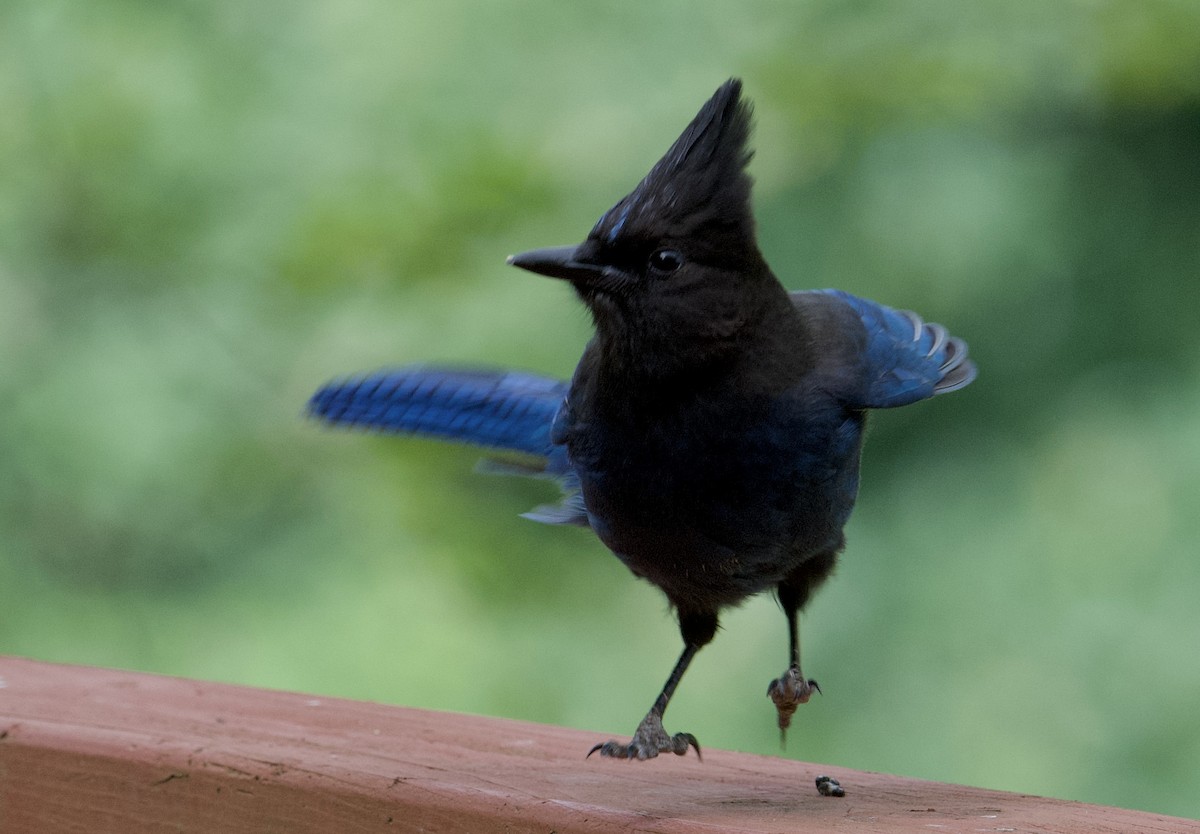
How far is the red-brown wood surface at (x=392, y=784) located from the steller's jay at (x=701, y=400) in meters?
0.15

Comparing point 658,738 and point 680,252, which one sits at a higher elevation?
point 680,252

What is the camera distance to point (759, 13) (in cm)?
381

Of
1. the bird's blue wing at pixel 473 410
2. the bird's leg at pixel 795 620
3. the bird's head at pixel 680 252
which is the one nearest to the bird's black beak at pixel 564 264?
the bird's head at pixel 680 252

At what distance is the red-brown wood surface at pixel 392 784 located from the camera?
5.48 feet

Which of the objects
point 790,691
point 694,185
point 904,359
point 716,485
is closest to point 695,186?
point 694,185

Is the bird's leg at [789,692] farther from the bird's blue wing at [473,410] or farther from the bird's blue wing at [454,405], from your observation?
the bird's blue wing at [454,405]

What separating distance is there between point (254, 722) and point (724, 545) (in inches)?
27.1

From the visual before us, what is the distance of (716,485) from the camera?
2.01 metres

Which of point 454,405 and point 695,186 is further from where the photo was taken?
point 454,405

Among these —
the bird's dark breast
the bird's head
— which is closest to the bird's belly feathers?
the bird's dark breast

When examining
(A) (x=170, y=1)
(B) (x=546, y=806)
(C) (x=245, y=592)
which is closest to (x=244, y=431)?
(C) (x=245, y=592)

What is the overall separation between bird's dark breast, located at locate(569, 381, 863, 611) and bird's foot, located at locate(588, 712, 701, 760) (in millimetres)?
195

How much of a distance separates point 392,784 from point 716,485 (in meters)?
0.56

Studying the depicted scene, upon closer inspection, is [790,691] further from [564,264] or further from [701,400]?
[564,264]
